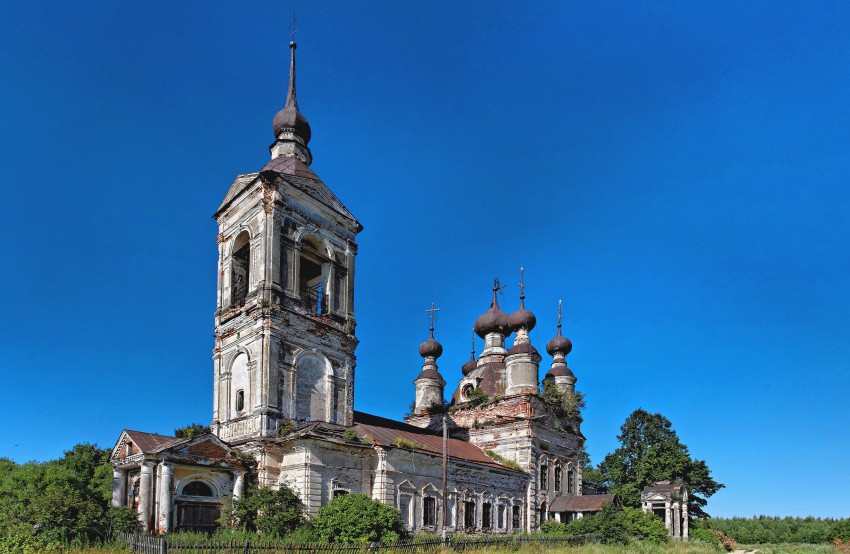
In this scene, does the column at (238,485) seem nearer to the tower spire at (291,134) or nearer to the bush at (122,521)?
the bush at (122,521)

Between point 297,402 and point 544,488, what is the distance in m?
16.0

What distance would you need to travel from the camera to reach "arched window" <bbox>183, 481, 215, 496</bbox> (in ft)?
66.5

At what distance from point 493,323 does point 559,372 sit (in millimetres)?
6625

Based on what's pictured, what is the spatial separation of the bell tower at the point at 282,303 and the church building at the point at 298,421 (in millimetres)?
54

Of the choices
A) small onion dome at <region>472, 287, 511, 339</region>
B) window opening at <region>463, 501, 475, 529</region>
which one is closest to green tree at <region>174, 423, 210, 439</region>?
window opening at <region>463, 501, 475, 529</region>

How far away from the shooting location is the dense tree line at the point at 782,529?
4664 cm

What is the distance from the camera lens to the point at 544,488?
111ft

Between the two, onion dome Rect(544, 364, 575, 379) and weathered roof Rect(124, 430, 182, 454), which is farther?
onion dome Rect(544, 364, 575, 379)

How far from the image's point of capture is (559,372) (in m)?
44.2

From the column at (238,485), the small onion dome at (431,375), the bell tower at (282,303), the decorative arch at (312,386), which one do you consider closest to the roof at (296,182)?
the bell tower at (282,303)

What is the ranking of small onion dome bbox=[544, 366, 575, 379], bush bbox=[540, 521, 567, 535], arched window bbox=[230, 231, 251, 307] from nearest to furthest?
arched window bbox=[230, 231, 251, 307] < bush bbox=[540, 521, 567, 535] < small onion dome bbox=[544, 366, 575, 379]

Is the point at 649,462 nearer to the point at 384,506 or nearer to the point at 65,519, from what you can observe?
the point at 384,506

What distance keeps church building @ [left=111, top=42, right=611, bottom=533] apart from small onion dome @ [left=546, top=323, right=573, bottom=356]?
41.6 feet

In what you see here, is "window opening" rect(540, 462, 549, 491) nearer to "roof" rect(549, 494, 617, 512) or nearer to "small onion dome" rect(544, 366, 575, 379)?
"roof" rect(549, 494, 617, 512)
